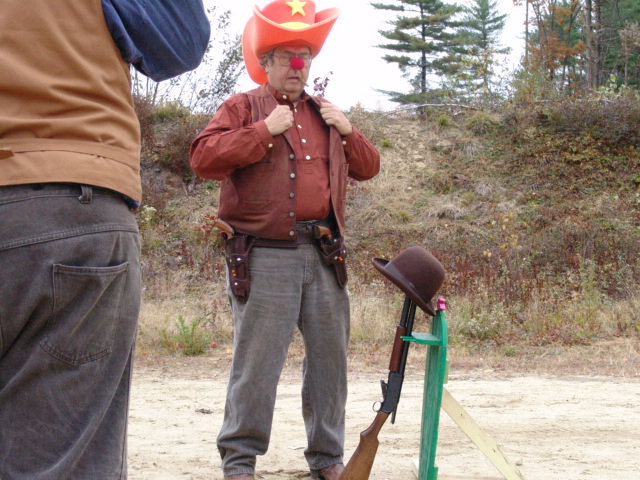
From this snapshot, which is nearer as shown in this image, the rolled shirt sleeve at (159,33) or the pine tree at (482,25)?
the rolled shirt sleeve at (159,33)

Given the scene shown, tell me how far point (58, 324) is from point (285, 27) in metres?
2.31

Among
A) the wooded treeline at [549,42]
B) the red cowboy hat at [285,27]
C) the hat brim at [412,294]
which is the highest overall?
the wooded treeline at [549,42]

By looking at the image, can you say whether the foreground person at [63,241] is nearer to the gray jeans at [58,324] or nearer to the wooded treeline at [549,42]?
the gray jeans at [58,324]

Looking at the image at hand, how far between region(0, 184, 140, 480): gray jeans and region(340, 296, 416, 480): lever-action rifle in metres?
1.73

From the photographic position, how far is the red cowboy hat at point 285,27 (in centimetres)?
377

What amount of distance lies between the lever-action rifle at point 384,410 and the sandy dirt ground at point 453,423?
1.97 feet

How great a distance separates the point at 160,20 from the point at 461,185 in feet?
46.2

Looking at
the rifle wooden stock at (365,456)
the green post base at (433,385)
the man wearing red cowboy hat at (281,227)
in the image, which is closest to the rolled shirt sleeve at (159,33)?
the man wearing red cowboy hat at (281,227)

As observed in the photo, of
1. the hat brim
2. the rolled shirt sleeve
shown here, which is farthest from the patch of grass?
the rolled shirt sleeve

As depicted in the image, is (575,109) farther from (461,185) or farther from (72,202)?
(72,202)

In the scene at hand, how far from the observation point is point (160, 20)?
6.87 ft

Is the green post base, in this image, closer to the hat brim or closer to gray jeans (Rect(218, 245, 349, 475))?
the hat brim

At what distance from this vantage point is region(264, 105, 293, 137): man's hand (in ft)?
12.1

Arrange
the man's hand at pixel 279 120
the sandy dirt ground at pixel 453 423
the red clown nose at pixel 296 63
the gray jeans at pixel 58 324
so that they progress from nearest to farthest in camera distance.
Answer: the gray jeans at pixel 58 324, the man's hand at pixel 279 120, the red clown nose at pixel 296 63, the sandy dirt ground at pixel 453 423
